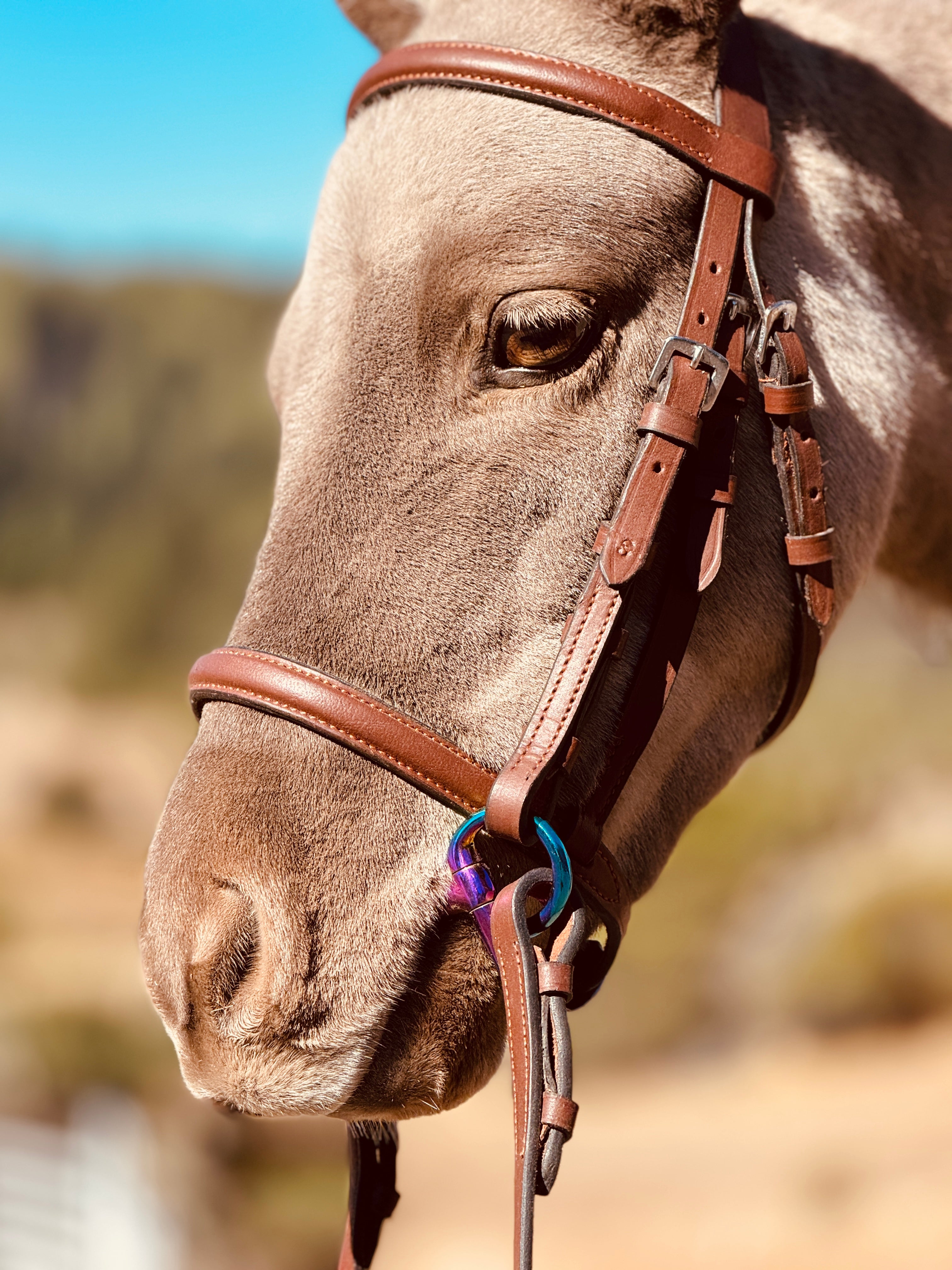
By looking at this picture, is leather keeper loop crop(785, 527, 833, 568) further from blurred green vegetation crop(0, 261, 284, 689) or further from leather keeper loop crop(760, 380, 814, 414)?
blurred green vegetation crop(0, 261, 284, 689)

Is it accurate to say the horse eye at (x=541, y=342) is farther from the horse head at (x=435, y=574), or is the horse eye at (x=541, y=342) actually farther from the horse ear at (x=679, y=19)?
the horse ear at (x=679, y=19)

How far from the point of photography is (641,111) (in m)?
2.13

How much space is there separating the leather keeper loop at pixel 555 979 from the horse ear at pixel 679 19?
1.71 m

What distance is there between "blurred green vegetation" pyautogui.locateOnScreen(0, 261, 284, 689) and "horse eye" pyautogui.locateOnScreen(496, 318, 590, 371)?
2432 cm

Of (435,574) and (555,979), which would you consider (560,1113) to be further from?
(435,574)

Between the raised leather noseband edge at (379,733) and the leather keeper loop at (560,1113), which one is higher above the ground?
the raised leather noseband edge at (379,733)

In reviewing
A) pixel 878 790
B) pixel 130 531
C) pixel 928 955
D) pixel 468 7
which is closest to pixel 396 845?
pixel 468 7

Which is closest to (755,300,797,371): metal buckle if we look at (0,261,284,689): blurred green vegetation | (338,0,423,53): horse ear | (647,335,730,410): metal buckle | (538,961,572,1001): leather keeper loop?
(647,335,730,410): metal buckle

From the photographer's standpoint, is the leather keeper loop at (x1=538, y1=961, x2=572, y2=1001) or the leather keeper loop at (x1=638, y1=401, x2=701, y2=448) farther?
the leather keeper loop at (x1=638, y1=401, x2=701, y2=448)

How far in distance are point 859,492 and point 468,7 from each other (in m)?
1.30

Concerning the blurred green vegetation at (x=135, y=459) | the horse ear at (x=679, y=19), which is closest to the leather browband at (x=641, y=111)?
the horse ear at (x=679, y=19)

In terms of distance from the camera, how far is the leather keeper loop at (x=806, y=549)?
7.17 feet

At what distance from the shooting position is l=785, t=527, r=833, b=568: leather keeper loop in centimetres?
219

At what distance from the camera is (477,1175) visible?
495 inches
